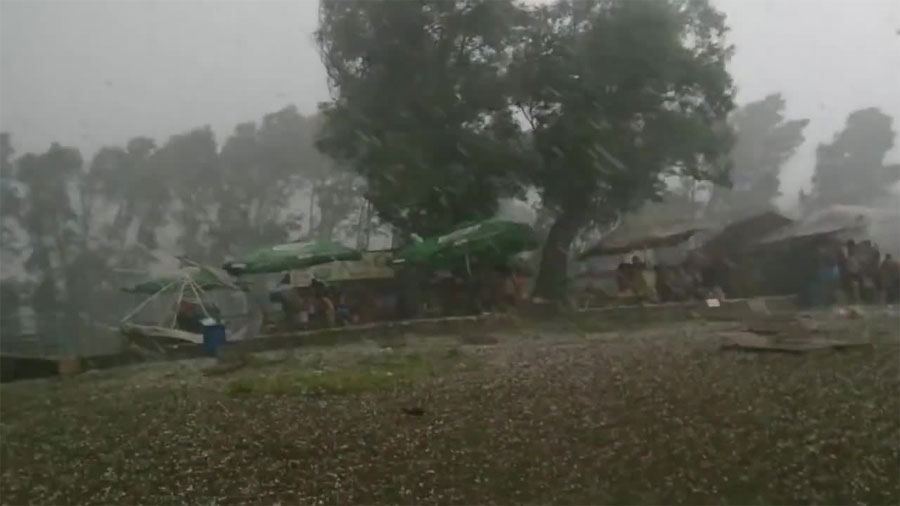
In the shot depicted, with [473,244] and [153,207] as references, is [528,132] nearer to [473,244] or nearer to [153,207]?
[473,244]

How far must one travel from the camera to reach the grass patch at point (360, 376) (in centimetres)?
348

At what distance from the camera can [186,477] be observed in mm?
3238

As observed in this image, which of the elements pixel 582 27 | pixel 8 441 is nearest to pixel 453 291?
pixel 582 27

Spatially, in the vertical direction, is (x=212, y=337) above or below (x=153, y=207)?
below

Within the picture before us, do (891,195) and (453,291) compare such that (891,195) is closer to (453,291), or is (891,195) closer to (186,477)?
(453,291)

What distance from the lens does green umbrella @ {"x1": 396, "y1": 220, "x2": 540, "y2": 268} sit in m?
3.64

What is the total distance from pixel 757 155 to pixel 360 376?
6.40 ft

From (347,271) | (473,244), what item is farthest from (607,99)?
(347,271)

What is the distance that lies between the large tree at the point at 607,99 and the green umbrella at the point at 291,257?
852mm

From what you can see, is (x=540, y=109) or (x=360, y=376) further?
(x=540, y=109)

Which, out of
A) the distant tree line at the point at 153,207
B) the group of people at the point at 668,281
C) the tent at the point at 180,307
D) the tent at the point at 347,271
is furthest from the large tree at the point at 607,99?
the tent at the point at 180,307

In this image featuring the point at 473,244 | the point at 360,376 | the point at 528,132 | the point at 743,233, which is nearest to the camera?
the point at 360,376

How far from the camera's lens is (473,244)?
3646mm

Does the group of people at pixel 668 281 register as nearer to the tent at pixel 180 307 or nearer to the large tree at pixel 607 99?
the large tree at pixel 607 99
